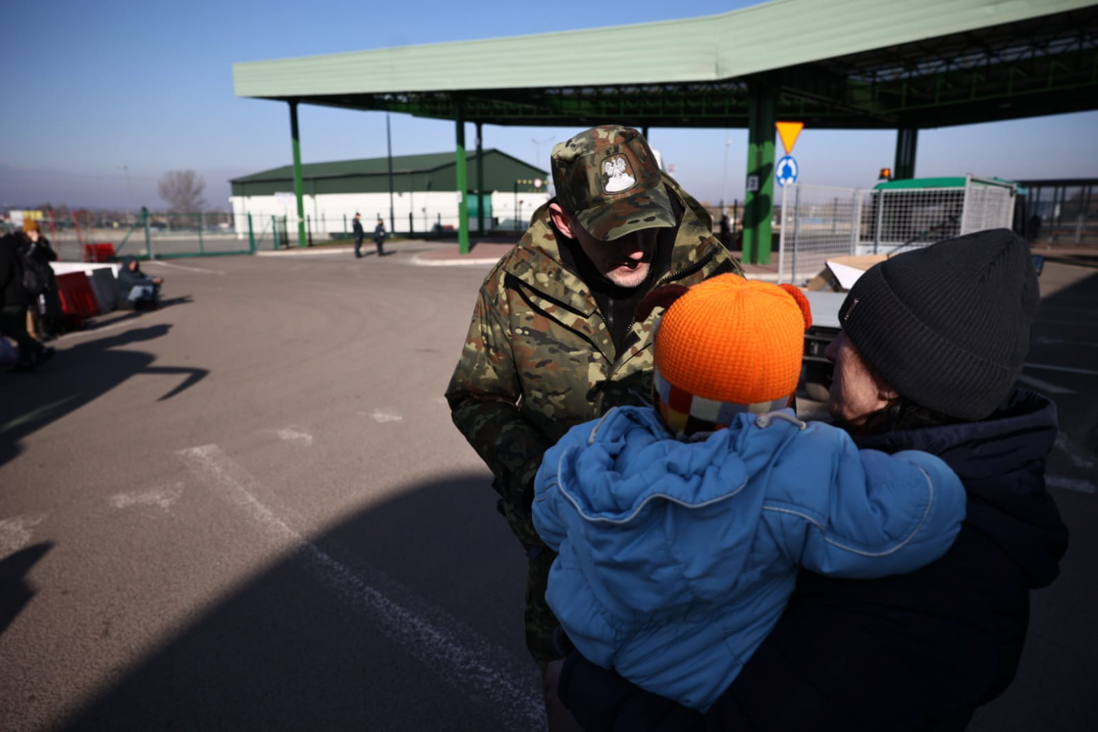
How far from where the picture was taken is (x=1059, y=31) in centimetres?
1608

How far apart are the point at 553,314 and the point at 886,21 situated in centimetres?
1684

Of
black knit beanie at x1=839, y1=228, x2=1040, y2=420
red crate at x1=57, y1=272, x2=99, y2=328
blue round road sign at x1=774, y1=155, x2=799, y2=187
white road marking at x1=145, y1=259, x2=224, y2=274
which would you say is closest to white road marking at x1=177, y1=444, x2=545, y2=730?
black knit beanie at x1=839, y1=228, x2=1040, y2=420

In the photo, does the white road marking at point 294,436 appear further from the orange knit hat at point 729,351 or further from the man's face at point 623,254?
the orange knit hat at point 729,351

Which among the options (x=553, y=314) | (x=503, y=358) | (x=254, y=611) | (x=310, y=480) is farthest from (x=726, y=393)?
(x=310, y=480)

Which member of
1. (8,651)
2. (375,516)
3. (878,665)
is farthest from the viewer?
(375,516)

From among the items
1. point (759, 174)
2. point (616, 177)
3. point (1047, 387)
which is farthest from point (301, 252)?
point (616, 177)

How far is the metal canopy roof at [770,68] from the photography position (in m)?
15.4

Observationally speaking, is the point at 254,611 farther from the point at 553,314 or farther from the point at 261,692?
the point at 553,314

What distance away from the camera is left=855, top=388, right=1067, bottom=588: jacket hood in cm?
101

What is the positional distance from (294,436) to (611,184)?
489 cm

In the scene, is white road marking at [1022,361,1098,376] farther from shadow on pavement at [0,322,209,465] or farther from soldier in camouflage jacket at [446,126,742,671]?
shadow on pavement at [0,322,209,465]

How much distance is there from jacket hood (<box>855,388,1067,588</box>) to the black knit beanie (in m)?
0.05

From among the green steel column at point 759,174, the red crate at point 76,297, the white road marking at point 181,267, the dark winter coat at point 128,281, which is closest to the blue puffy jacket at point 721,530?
the red crate at point 76,297

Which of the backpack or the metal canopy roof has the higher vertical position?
the metal canopy roof
